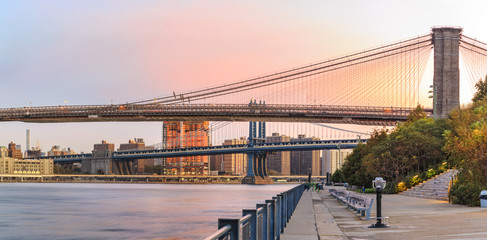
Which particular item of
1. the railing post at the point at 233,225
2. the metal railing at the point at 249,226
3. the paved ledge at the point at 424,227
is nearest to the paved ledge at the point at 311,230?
the paved ledge at the point at 424,227

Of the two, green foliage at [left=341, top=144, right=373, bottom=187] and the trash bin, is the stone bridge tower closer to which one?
green foliage at [left=341, top=144, right=373, bottom=187]

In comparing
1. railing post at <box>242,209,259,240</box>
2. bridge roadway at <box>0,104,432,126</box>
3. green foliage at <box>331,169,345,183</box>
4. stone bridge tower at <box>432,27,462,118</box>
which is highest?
stone bridge tower at <box>432,27,462,118</box>

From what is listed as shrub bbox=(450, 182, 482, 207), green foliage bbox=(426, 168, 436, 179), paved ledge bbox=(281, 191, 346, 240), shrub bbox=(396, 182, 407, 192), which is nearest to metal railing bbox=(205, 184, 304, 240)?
paved ledge bbox=(281, 191, 346, 240)

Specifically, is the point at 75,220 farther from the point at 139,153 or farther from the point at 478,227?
the point at 139,153

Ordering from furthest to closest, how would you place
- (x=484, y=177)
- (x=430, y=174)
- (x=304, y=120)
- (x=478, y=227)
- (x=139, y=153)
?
(x=139, y=153), (x=304, y=120), (x=430, y=174), (x=484, y=177), (x=478, y=227)

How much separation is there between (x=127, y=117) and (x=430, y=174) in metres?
46.8

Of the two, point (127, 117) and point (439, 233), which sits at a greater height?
point (127, 117)

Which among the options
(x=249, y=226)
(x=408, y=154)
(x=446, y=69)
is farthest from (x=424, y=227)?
(x=446, y=69)

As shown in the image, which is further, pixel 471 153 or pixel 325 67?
pixel 325 67

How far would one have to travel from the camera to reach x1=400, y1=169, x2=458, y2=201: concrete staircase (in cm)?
3294

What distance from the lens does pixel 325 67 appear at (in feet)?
308

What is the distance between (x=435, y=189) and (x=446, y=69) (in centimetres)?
3373

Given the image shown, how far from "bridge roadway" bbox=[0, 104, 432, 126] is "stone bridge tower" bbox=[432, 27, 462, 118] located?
25.6 feet

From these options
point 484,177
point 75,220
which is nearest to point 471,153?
point 484,177
